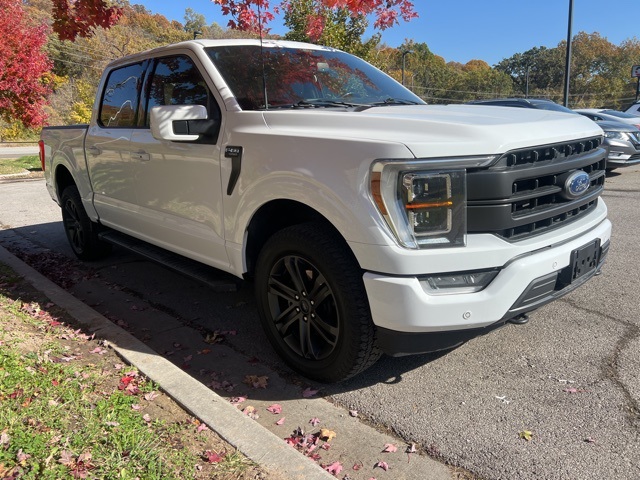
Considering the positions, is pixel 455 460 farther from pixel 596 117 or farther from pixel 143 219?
pixel 596 117

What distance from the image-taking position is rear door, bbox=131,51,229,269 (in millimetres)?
3441

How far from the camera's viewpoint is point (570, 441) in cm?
245

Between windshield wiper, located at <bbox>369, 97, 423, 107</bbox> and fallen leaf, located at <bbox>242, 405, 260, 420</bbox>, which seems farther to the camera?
windshield wiper, located at <bbox>369, 97, 423, 107</bbox>

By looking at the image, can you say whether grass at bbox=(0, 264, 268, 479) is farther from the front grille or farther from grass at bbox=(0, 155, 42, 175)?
grass at bbox=(0, 155, 42, 175)

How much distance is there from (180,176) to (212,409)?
1.74m

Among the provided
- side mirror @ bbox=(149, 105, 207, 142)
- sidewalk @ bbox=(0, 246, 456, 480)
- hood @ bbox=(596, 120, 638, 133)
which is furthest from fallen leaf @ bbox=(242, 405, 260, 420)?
hood @ bbox=(596, 120, 638, 133)

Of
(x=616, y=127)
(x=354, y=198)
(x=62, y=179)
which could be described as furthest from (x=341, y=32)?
(x=354, y=198)

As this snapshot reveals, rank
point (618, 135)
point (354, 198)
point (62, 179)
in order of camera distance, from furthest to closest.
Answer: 1. point (618, 135)
2. point (62, 179)
3. point (354, 198)

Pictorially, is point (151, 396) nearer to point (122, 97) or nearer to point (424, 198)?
point (424, 198)

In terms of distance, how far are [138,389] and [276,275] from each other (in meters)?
1.01

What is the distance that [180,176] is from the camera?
12.1 feet

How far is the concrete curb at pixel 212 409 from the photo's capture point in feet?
7.35

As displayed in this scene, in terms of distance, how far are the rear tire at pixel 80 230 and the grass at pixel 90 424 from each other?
2.37 m

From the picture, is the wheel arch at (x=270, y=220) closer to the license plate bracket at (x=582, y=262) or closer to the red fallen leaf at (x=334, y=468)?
the red fallen leaf at (x=334, y=468)
